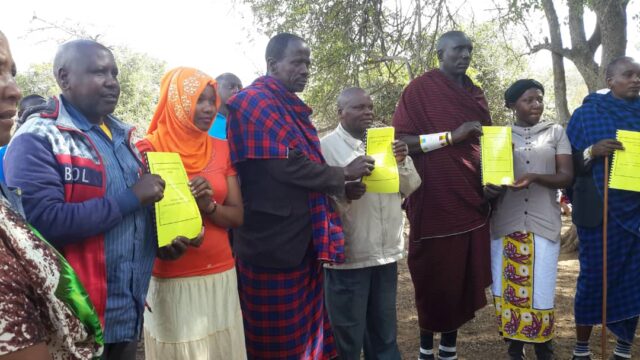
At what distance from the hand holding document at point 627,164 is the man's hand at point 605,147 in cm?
3

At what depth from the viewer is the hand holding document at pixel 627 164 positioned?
3.28m

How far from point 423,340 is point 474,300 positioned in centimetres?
47

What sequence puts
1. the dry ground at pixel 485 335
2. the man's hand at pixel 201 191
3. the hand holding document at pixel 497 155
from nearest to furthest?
1. the man's hand at pixel 201 191
2. the hand holding document at pixel 497 155
3. the dry ground at pixel 485 335

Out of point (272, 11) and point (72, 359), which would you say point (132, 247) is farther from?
point (272, 11)

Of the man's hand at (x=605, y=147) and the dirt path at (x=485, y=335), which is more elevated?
the man's hand at (x=605, y=147)

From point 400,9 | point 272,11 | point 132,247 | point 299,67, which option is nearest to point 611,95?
point 299,67

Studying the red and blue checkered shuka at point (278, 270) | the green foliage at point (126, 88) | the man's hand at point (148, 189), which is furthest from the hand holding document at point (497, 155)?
the green foliage at point (126, 88)

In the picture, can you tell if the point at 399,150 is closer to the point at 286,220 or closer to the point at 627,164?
the point at 286,220

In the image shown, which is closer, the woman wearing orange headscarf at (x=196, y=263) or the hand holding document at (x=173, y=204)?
the hand holding document at (x=173, y=204)

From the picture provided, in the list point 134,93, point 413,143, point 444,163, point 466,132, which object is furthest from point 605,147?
point 134,93

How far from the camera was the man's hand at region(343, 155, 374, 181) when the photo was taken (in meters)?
2.70

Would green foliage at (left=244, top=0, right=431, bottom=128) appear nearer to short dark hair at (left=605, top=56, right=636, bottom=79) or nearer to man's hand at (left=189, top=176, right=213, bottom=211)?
short dark hair at (left=605, top=56, right=636, bottom=79)

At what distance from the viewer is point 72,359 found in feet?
4.02

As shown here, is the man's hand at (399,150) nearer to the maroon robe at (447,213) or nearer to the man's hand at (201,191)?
the maroon robe at (447,213)
